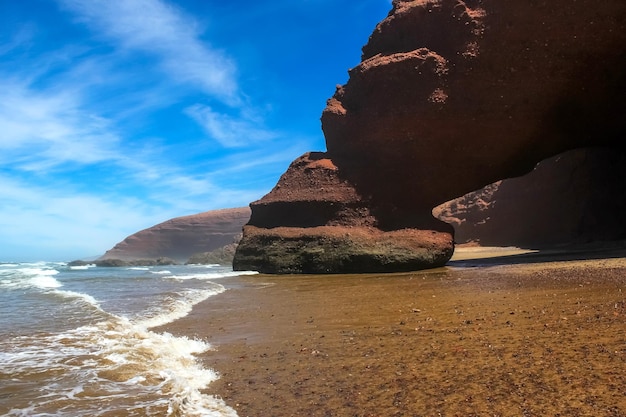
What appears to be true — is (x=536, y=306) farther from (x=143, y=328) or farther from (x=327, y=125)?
(x=327, y=125)

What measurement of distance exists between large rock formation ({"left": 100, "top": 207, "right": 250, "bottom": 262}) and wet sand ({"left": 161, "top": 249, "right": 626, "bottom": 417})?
92.3m

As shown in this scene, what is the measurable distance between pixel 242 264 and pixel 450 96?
398 inches

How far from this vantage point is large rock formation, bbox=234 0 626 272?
1360 cm

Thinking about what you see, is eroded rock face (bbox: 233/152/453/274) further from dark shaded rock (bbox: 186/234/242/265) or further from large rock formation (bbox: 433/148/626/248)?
dark shaded rock (bbox: 186/234/242/265)

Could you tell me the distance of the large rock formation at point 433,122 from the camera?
13.6m

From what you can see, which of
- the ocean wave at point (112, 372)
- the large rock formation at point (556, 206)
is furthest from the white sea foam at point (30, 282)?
the large rock formation at point (556, 206)

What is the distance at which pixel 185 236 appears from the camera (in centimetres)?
10212

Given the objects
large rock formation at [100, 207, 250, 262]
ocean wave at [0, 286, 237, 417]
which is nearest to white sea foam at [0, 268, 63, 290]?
ocean wave at [0, 286, 237, 417]

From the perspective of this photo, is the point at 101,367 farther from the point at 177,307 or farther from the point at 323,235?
the point at 323,235

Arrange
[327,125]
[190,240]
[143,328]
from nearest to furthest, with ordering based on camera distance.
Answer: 1. [143,328]
2. [327,125]
3. [190,240]

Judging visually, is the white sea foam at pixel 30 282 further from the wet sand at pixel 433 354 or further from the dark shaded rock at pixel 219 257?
the dark shaded rock at pixel 219 257

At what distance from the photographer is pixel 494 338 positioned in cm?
417

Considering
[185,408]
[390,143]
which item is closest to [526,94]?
[390,143]

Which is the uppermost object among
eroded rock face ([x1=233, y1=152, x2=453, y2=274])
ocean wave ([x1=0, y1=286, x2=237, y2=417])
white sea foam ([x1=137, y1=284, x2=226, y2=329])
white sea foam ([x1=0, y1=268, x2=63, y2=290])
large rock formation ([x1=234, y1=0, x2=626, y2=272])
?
large rock formation ([x1=234, y1=0, x2=626, y2=272])
